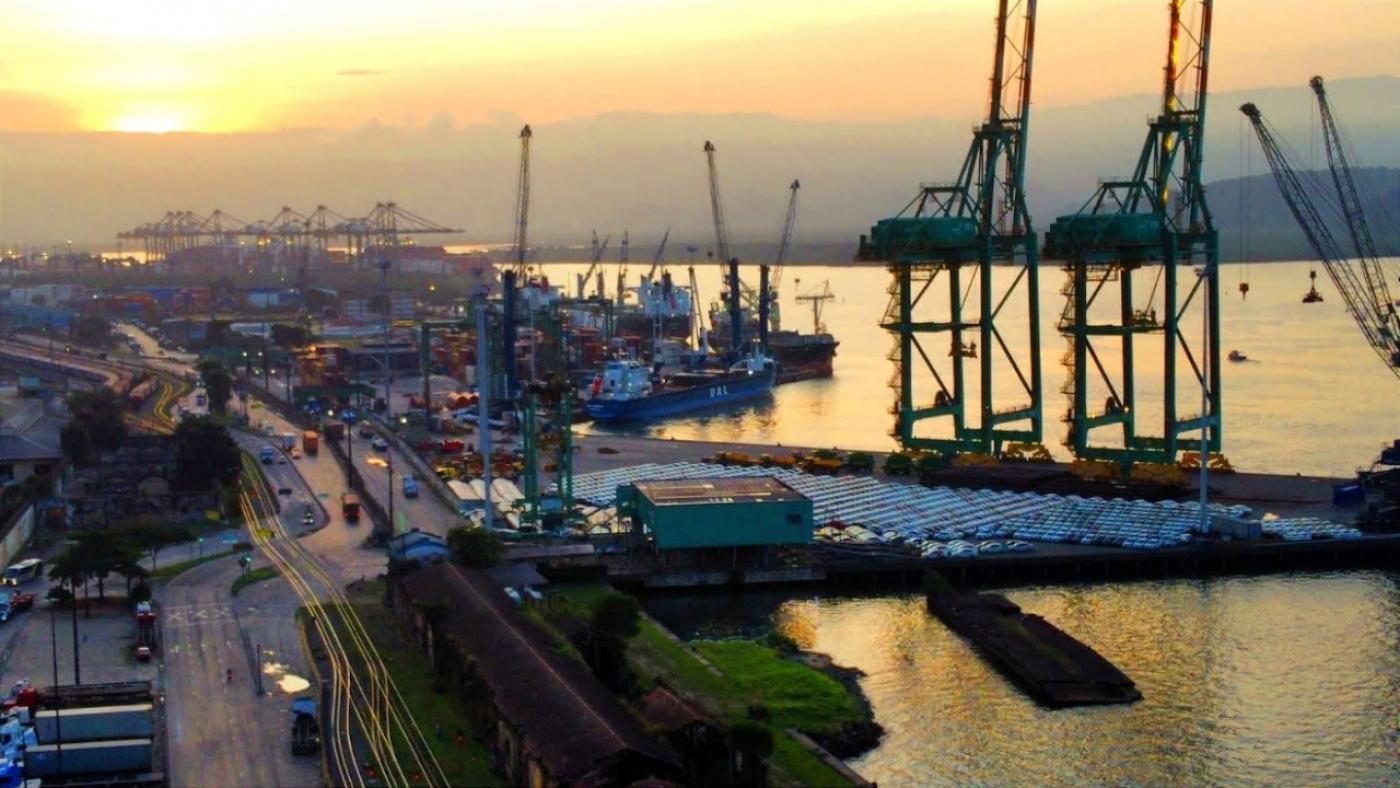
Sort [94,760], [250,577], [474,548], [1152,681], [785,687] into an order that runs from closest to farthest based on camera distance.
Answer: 1. [94,760]
2. [785,687]
3. [1152,681]
4. [474,548]
5. [250,577]

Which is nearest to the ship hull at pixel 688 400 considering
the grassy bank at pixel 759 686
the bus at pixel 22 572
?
the bus at pixel 22 572

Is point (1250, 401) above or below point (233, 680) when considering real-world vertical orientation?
above

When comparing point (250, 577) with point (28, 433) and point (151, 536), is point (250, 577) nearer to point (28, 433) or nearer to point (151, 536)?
point (151, 536)

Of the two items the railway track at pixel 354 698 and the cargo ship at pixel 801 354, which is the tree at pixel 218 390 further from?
the cargo ship at pixel 801 354

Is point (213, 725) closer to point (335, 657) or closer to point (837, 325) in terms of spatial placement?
point (335, 657)

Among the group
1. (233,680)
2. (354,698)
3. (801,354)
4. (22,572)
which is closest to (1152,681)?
(354,698)

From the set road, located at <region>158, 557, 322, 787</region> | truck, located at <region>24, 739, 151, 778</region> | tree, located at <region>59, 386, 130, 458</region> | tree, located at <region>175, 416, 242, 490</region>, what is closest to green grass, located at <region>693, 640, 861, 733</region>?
road, located at <region>158, 557, 322, 787</region>
